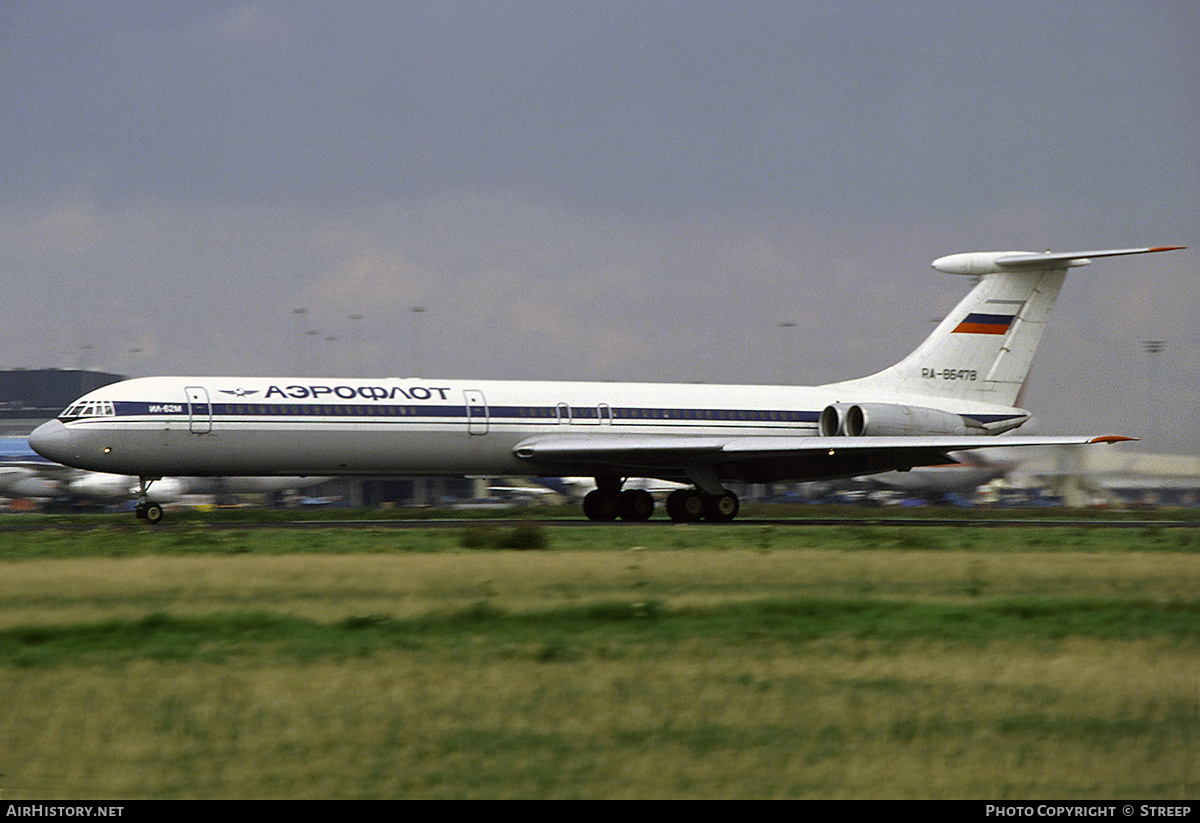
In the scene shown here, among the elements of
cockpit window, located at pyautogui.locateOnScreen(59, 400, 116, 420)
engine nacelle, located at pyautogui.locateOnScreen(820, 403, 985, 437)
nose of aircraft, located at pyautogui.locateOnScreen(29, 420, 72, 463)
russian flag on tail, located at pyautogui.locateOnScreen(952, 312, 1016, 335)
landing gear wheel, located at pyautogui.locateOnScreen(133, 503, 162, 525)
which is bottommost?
landing gear wheel, located at pyautogui.locateOnScreen(133, 503, 162, 525)

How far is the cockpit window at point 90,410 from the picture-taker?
34.2m

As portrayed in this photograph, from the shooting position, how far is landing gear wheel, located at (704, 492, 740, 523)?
39.2 meters

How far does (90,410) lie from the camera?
1352 inches

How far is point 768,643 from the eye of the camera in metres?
13.3

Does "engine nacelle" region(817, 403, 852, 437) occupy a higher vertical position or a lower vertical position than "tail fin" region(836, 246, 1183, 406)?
lower

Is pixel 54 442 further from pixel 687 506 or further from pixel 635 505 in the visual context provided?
pixel 687 506

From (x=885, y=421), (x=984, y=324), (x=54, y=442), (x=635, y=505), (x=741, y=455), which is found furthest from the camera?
(x=984, y=324)

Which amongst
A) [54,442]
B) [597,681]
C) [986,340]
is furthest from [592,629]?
[986,340]

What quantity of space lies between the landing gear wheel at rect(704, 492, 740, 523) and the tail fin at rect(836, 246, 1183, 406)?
6502 millimetres

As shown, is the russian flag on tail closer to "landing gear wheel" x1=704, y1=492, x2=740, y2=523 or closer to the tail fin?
the tail fin

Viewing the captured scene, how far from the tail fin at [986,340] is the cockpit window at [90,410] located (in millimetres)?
21851

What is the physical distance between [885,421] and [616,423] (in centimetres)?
808

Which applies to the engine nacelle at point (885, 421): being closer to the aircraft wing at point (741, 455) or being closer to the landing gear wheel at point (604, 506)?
the aircraft wing at point (741, 455)

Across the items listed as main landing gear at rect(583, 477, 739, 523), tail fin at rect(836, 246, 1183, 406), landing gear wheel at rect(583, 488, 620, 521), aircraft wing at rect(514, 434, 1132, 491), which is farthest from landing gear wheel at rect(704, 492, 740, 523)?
tail fin at rect(836, 246, 1183, 406)
